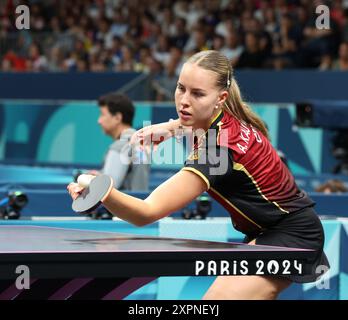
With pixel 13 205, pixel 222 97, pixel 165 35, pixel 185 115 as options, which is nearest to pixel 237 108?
pixel 222 97

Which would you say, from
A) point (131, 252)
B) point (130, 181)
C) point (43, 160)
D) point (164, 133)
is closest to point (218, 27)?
point (43, 160)

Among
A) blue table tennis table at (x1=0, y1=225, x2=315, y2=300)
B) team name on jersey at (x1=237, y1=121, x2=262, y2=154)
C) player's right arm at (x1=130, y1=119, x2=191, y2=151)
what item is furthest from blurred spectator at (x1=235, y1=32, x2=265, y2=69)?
blue table tennis table at (x1=0, y1=225, x2=315, y2=300)

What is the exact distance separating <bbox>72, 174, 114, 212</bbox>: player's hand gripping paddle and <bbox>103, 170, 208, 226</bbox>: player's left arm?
0.37ft

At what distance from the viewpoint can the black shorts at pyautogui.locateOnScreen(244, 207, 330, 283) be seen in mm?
3621

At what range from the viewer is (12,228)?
4141mm

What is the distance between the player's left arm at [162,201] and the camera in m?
3.27

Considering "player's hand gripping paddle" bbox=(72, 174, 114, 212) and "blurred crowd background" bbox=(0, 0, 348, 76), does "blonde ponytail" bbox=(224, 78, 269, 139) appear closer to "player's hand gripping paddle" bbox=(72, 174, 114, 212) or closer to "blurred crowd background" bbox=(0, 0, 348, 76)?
"player's hand gripping paddle" bbox=(72, 174, 114, 212)

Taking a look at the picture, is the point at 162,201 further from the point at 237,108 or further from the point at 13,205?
the point at 13,205

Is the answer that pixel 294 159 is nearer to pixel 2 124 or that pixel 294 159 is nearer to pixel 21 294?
pixel 2 124

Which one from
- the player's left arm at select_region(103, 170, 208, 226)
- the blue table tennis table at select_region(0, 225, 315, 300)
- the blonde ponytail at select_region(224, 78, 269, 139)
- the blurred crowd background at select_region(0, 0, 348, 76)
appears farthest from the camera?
the blurred crowd background at select_region(0, 0, 348, 76)

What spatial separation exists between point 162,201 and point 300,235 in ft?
2.06

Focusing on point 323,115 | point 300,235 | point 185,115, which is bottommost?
point 323,115

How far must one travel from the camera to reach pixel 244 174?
3.55 metres

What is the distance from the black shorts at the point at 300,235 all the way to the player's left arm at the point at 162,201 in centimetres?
39
